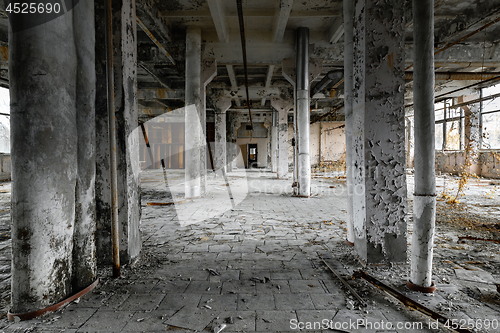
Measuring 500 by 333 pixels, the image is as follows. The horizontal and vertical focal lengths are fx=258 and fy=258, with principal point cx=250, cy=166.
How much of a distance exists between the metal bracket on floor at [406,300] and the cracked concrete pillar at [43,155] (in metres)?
2.86

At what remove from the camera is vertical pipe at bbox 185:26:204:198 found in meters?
7.72

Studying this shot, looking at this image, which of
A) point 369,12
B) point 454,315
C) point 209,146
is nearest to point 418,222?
point 454,315

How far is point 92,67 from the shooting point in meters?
2.55

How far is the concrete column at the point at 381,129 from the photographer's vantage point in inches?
115

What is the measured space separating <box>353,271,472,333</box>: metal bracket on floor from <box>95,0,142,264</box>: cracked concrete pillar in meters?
2.67

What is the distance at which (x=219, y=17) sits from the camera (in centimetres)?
662

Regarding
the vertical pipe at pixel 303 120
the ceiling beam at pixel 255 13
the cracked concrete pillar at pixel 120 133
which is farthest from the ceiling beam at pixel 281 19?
the cracked concrete pillar at pixel 120 133

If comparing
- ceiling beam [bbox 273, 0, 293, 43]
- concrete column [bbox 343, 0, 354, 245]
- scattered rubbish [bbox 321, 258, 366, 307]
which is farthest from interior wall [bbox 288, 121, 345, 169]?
scattered rubbish [bbox 321, 258, 366, 307]

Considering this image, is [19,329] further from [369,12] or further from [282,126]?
[282,126]

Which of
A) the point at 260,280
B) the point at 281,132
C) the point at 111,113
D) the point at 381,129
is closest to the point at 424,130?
the point at 381,129

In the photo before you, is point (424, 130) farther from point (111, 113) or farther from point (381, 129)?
point (111, 113)

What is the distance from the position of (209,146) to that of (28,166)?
21962 millimetres

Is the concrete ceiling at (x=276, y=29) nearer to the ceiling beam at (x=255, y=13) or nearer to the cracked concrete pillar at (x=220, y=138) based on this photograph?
the ceiling beam at (x=255, y=13)

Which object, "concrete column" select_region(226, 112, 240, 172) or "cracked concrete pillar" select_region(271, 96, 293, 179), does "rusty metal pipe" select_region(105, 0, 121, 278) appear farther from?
"concrete column" select_region(226, 112, 240, 172)
